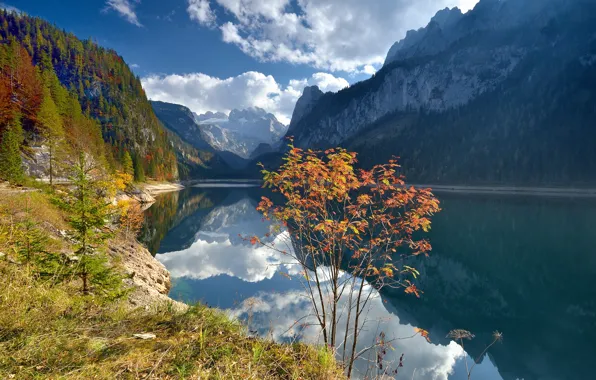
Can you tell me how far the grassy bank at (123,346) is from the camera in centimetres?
348

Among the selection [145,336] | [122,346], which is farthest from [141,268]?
[122,346]

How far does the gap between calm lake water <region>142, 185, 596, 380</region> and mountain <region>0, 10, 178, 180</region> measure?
50.7m

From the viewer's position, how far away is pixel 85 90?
137m

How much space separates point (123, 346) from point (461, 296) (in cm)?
2510

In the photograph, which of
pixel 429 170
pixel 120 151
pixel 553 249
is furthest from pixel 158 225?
pixel 429 170

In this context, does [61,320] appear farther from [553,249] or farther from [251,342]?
[553,249]

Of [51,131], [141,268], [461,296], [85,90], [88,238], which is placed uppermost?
[85,90]

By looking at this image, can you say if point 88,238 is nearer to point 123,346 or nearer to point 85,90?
point 123,346

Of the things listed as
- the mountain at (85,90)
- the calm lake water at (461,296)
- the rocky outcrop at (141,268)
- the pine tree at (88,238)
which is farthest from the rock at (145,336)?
the mountain at (85,90)

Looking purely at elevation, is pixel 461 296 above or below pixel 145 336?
below

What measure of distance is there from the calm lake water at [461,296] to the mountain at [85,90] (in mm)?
50674

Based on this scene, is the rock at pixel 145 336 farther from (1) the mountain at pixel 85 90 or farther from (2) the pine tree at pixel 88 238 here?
(1) the mountain at pixel 85 90

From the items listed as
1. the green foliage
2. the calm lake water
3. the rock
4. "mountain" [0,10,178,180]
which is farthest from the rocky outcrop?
"mountain" [0,10,178,180]

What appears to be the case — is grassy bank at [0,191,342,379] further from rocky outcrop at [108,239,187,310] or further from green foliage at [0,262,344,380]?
rocky outcrop at [108,239,187,310]
